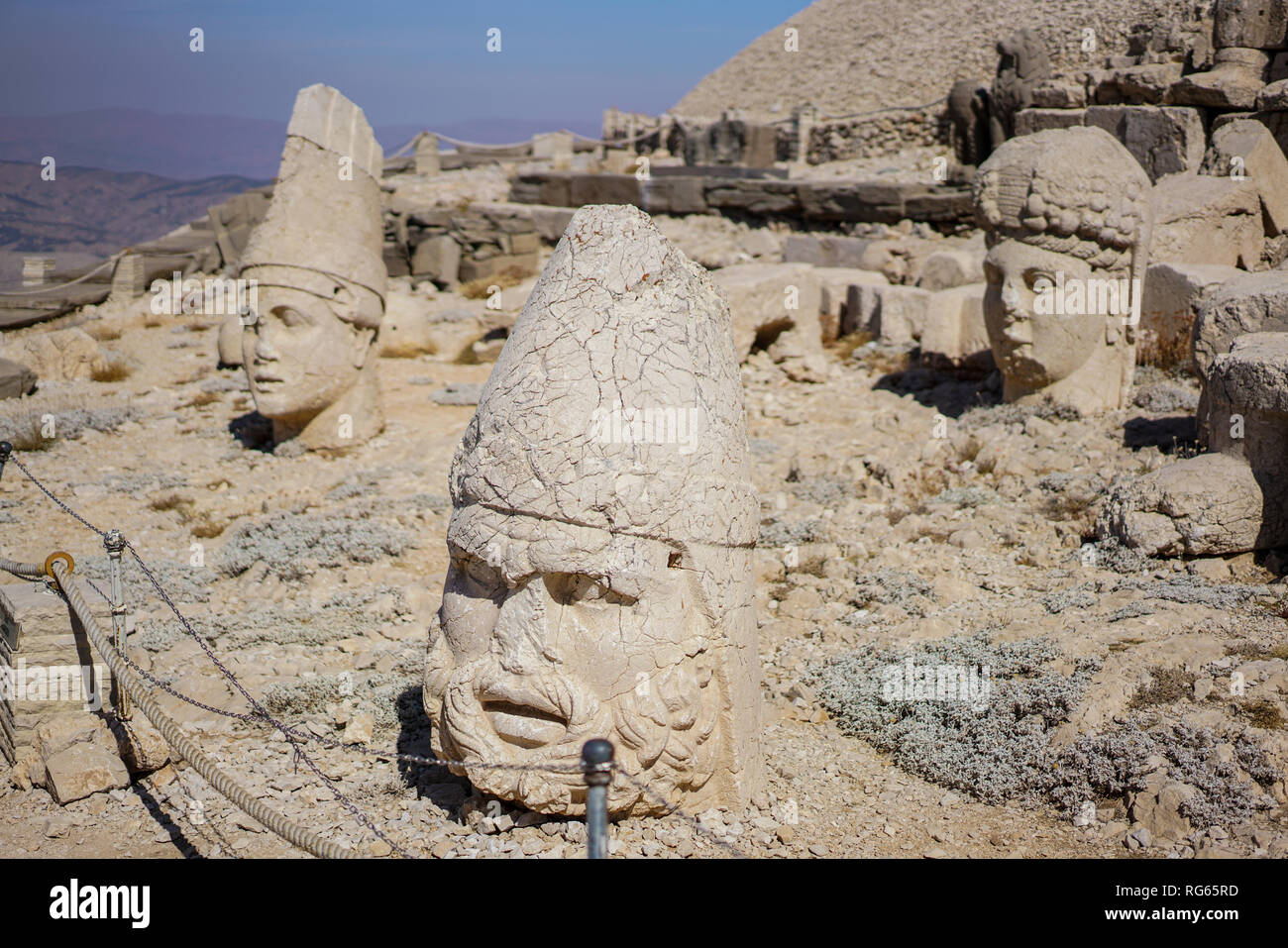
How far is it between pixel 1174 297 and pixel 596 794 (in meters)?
7.78

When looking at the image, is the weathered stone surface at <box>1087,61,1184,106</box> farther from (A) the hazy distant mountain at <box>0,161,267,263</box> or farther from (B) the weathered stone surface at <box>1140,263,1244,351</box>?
(A) the hazy distant mountain at <box>0,161,267,263</box>

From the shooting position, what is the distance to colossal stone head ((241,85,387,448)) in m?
8.05

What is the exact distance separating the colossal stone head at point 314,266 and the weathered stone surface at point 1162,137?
8242 millimetres

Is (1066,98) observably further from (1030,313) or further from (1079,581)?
(1079,581)

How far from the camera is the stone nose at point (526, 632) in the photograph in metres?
3.10

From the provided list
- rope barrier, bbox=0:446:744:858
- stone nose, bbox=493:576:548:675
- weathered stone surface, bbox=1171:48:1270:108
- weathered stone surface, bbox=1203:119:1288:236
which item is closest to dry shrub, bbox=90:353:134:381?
rope barrier, bbox=0:446:744:858

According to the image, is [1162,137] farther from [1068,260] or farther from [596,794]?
[596,794]

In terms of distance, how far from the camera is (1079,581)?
211 inches

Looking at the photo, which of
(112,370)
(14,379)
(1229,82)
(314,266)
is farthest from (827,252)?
(14,379)

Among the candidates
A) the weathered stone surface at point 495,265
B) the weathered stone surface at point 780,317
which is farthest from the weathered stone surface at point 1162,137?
the weathered stone surface at point 495,265

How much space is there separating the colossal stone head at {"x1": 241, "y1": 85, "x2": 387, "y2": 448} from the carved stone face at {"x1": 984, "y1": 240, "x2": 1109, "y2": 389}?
5.02 meters

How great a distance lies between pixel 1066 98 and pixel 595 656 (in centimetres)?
1432

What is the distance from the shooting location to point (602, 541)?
3057 mm
